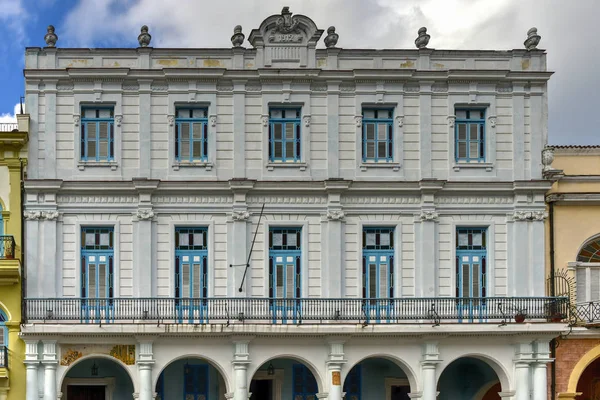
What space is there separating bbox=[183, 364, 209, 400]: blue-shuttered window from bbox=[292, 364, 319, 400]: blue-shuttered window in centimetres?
278

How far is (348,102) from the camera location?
1174 inches

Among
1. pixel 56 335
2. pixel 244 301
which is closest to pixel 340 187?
pixel 244 301

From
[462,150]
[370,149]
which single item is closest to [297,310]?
[370,149]

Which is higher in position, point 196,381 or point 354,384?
point 196,381

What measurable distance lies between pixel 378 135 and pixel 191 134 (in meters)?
5.86

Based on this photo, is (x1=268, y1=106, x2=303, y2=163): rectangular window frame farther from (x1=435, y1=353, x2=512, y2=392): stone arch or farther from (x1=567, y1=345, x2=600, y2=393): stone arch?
(x1=567, y1=345, x2=600, y2=393): stone arch

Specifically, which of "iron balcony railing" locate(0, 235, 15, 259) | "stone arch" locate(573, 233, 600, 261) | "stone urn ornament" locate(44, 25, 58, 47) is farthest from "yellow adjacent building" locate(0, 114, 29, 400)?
"stone arch" locate(573, 233, 600, 261)

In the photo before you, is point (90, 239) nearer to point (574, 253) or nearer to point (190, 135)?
point (190, 135)

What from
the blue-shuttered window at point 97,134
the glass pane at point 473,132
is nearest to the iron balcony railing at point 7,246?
the blue-shuttered window at point 97,134

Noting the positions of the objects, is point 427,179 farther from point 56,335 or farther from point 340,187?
point 56,335

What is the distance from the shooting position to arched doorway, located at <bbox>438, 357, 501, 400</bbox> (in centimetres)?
3044

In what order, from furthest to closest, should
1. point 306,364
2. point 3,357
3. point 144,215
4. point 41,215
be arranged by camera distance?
point 144,215
point 41,215
point 306,364
point 3,357

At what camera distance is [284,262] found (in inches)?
1156

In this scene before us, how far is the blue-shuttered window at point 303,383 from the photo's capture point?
1180 inches
